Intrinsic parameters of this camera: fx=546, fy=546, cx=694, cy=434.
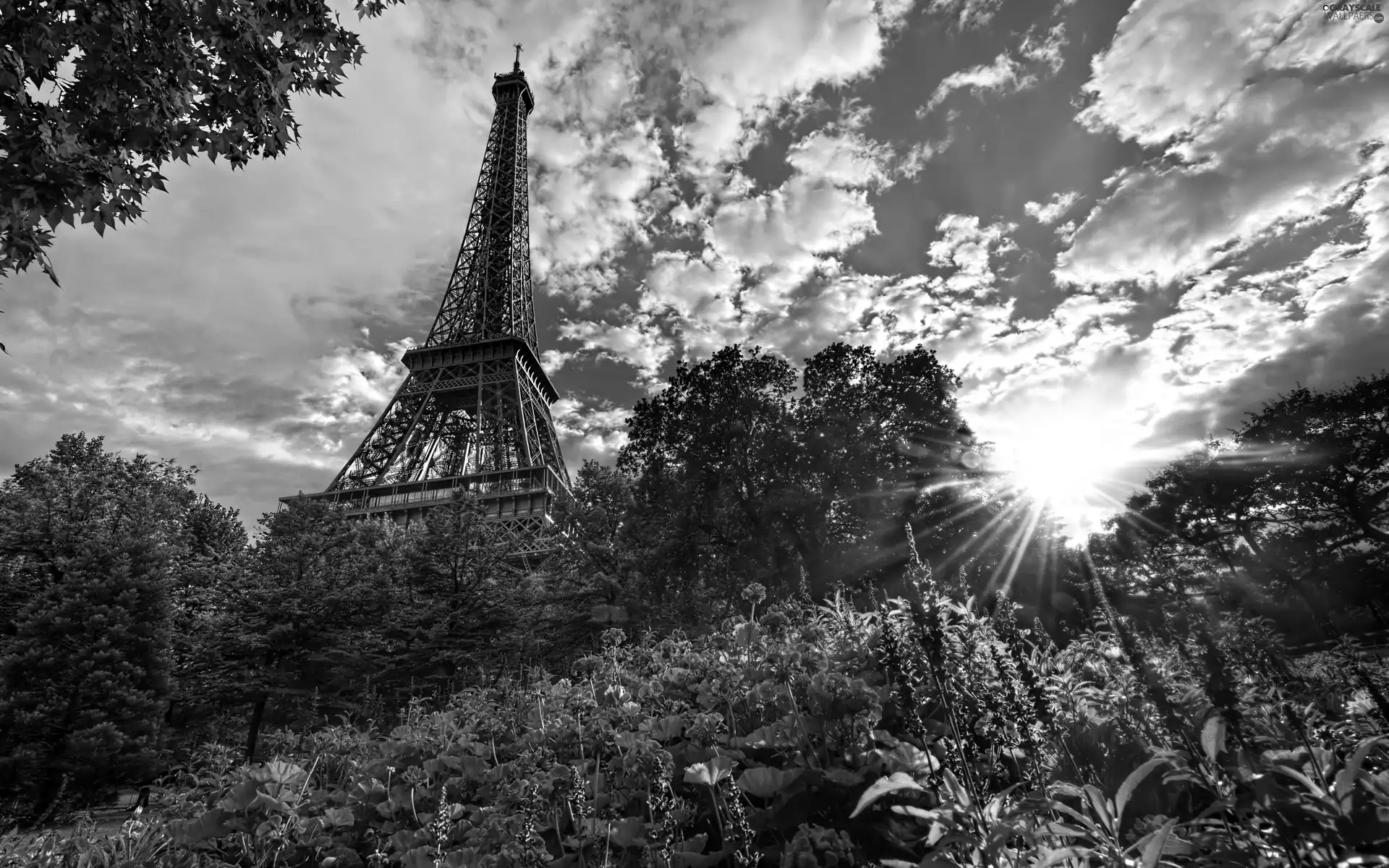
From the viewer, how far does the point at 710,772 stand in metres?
2.35

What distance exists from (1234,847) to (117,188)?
7015mm

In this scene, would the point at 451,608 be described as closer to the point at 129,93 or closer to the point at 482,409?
the point at 129,93

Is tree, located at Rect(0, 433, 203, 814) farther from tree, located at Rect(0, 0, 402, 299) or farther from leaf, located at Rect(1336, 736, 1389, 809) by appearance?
leaf, located at Rect(1336, 736, 1389, 809)

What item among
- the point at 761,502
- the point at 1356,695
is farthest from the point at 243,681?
the point at 1356,695

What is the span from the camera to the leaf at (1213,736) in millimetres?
1641

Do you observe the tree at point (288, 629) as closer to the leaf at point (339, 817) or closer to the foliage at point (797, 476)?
the foliage at point (797, 476)

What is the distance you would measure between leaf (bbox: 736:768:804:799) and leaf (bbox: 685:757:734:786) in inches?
3.9

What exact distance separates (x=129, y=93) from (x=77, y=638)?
17866 millimetres

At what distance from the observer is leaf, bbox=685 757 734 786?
228 cm

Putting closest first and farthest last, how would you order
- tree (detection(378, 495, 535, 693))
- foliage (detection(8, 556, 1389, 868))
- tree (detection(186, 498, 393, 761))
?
foliage (detection(8, 556, 1389, 868)) < tree (detection(186, 498, 393, 761)) < tree (detection(378, 495, 535, 693))

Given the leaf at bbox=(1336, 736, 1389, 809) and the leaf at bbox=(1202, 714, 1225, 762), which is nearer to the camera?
the leaf at bbox=(1336, 736, 1389, 809)

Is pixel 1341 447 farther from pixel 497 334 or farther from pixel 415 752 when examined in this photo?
pixel 497 334

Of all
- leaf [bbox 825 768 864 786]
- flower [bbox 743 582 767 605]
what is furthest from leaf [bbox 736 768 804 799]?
flower [bbox 743 582 767 605]

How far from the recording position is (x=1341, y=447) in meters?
23.7
